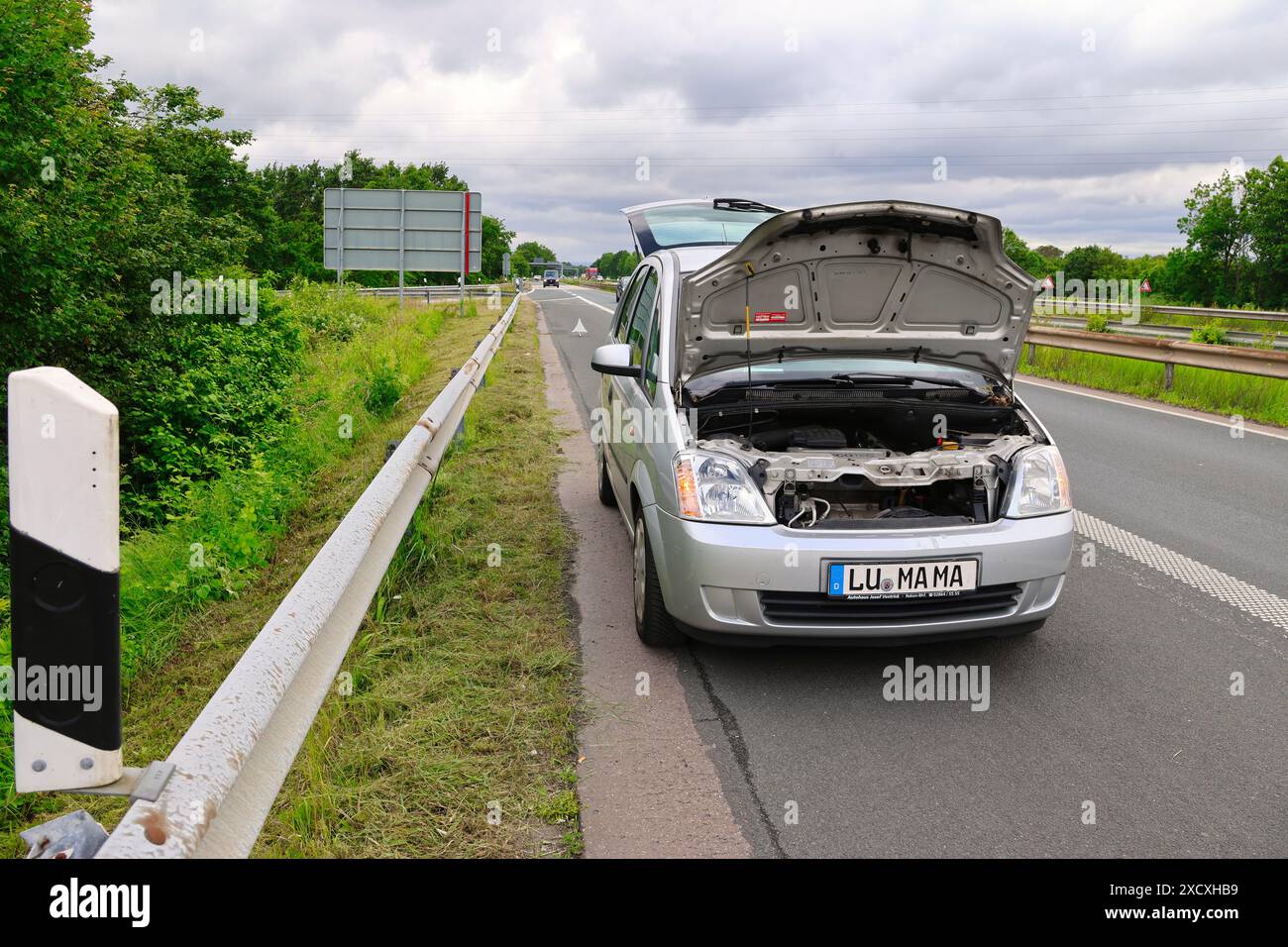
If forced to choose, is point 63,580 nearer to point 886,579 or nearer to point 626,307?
point 886,579

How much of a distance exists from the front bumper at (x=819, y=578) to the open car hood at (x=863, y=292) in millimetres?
1168

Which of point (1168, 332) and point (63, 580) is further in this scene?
point (1168, 332)

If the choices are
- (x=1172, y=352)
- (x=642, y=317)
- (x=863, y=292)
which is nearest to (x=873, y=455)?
(x=863, y=292)

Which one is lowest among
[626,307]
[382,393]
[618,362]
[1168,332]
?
[382,393]

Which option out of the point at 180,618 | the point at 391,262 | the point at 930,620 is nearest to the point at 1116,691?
the point at 930,620

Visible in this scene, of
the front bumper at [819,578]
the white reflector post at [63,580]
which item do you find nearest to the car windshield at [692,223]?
the front bumper at [819,578]

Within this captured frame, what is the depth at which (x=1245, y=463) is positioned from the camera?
28.4ft

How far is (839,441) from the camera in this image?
5.00 metres

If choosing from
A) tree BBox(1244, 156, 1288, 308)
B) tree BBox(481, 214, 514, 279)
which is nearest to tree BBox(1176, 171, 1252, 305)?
tree BBox(1244, 156, 1288, 308)

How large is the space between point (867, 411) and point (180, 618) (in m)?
3.83

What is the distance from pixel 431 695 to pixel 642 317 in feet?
9.18
